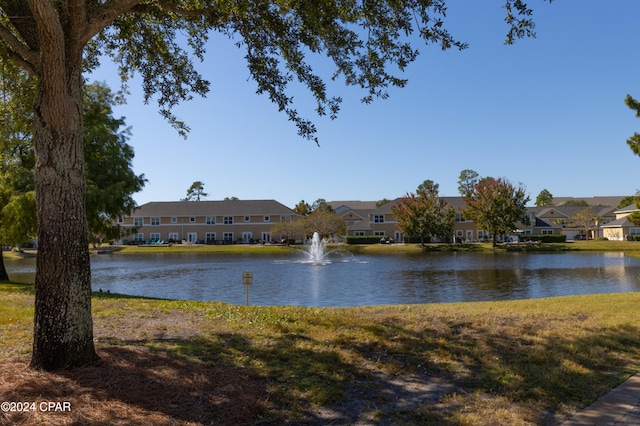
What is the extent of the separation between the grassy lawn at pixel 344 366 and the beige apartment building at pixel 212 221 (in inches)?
2813

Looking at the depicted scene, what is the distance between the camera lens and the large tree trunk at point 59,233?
17.4 feet

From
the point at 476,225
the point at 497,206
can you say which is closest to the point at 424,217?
the point at 497,206

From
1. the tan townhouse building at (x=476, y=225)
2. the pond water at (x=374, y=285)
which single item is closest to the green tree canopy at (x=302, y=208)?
the tan townhouse building at (x=476, y=225)

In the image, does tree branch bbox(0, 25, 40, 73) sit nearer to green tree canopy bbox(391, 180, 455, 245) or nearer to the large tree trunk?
the large tree trunk

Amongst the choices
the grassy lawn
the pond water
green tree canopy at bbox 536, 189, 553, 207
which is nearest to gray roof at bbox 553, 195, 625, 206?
green tree canopy at bbox 536, 189, 553, 207

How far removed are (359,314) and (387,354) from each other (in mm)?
3177

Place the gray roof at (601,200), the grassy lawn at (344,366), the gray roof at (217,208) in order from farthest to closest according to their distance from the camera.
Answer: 1. the gray roof at (601,200)
2. the gray roof at (217,208)
3. the grassy lawn at (344,366)

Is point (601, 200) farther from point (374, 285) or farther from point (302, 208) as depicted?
point (374, 285)

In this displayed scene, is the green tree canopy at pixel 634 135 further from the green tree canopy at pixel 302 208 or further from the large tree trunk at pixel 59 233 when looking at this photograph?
the green tree canopy at pixel 302 208

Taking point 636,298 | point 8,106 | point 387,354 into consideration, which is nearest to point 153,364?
point 387,354

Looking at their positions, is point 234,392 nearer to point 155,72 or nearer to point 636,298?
point 155,72

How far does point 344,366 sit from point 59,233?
12.8 feet

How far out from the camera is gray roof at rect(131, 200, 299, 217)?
8100cm

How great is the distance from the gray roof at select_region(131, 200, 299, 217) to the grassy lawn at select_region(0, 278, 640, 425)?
71.6 metres
